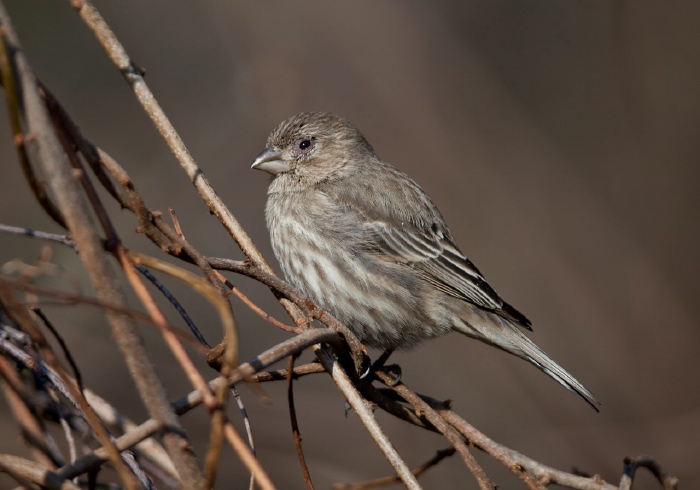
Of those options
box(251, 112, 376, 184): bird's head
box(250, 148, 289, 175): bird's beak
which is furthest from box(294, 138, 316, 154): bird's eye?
box(250, 148, 289, 175): bird's beak

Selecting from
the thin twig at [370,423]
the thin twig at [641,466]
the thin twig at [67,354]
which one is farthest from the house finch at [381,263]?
the thin twig at [67,354]

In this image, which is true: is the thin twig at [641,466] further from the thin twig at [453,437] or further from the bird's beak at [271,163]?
the bird's beak at [271,163]

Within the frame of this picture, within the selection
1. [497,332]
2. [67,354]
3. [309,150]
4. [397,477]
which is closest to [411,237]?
[497,332]

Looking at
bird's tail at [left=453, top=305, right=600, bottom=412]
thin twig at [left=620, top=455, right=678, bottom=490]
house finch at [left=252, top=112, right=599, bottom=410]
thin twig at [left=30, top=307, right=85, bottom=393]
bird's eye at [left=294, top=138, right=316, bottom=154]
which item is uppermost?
bird's eye at [left=294, top=138, right=316, bottom=154]

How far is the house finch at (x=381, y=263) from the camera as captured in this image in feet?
16.2

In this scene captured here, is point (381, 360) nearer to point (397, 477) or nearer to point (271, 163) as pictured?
point (271, 163)

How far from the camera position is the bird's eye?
18.7 ft

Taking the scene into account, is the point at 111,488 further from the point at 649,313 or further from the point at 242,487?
the point at 649,313

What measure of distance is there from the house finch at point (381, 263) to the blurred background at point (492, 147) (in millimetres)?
1790

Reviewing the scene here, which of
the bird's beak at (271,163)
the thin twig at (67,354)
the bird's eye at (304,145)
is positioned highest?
the bird's eye at (304,145)

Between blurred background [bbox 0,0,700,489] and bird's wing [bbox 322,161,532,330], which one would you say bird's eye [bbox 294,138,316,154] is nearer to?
bird's wing [bbox 322,161,532,330]

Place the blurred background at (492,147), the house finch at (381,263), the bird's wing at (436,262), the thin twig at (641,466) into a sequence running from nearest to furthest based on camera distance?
the thin twig at (641,466) < the house finch at (381,263) < the bird's wing at (436,262) < the blurred background at (492,147)

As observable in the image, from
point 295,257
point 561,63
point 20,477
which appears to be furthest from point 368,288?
point 561,63

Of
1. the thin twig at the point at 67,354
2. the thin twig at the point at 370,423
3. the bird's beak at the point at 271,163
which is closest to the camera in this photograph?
the thin twig at the point at 370,423
